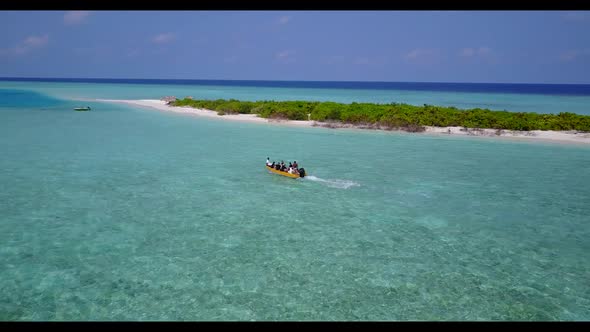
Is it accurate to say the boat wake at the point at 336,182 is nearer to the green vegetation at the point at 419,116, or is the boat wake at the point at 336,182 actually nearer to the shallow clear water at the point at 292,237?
the shallow clear water at the point at 292,237

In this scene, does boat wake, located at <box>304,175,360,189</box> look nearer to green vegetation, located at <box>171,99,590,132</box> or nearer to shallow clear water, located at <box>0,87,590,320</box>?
shallow clear water, located at <box>0,87,590,320</box>

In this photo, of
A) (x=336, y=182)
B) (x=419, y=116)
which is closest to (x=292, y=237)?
(x=336, y=182)

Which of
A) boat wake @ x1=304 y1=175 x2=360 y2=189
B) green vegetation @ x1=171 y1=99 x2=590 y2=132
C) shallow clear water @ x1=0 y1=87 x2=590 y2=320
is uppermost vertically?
green vegetation @ x1=171 y1=99 x2=590 y2=132

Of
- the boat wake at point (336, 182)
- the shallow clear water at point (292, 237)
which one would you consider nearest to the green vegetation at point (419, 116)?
the shallow clear water at point (292, 237)

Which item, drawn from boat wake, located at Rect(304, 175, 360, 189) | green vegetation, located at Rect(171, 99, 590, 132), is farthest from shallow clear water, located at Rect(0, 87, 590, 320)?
green vegetation, located at Rect(171, 99, 590, 132)

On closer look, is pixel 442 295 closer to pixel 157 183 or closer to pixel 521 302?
pixel 521 302

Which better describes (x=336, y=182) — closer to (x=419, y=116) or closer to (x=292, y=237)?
(x=292, y=237)
